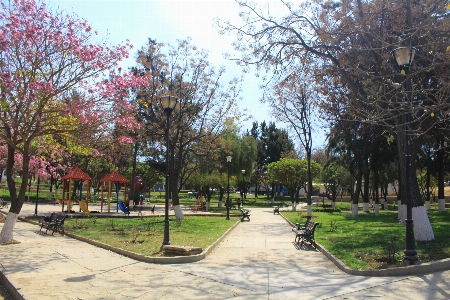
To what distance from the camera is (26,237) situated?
14422 mm

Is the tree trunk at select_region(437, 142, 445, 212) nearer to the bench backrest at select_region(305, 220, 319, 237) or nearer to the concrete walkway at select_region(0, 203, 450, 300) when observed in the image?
the bench backrest at select_region(305, 220, 319, 237)

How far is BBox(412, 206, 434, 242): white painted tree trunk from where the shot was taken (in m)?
12.2

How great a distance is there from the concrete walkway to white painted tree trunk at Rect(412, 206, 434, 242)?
314cm

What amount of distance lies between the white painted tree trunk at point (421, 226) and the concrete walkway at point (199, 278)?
3.14 metres

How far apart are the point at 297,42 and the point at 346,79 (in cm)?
222

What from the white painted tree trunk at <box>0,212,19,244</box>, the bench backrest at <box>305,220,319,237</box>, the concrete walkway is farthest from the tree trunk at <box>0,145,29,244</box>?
the bench backrest at <box>305,220,319,237</box>

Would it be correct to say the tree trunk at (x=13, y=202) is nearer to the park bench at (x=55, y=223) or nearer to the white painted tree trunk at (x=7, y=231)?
the white painted tree trunk at (x=7, y=231)

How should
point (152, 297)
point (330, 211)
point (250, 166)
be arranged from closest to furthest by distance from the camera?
point (152, 297), point (330, 211), point (250, 166)

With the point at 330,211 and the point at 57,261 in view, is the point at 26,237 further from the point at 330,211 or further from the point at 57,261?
the point at 330,211

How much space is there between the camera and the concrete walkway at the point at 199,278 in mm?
6863

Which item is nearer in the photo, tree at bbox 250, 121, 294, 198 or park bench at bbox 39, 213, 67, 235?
park bench at bbox 39, 213, 67, 235

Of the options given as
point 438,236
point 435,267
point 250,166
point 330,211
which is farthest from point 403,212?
point 250,166

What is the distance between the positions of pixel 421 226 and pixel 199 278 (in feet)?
25.2

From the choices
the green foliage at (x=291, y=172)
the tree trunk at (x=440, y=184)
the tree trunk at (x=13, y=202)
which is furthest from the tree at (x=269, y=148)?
the tree trunk at (x=13, y=202)
